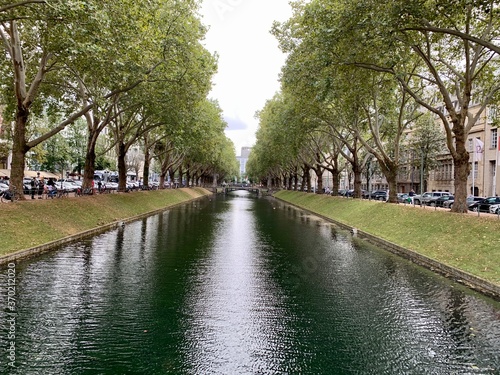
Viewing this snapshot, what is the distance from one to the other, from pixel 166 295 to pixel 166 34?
1637 centimetres

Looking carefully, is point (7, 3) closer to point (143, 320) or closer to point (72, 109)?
point (143, 320)

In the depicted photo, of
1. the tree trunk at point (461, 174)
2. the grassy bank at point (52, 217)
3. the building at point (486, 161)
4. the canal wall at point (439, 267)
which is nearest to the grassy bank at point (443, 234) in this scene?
the canal wall at point (439, 267)

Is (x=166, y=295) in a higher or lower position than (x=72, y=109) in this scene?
lower

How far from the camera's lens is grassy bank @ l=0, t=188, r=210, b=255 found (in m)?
14.5

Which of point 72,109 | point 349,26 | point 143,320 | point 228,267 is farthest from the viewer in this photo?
point 72,109

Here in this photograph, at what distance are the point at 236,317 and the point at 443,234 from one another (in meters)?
12.0

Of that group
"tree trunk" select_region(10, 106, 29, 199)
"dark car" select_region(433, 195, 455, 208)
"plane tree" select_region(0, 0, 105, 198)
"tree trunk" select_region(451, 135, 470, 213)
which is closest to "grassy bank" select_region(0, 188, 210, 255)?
"tree trunk" select_region(10, 106, 29, 199)

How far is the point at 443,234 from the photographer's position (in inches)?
654

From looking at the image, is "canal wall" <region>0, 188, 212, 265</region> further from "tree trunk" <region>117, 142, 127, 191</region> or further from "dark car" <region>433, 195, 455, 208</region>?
"dark car" <region>433, 195, 455, 208</region>

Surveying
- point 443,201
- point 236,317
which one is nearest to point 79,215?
point 236,317

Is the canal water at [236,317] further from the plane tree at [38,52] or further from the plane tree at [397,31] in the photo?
the plane tree at [397,31]

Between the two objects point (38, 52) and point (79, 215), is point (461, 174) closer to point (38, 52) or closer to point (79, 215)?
point (79, 215)

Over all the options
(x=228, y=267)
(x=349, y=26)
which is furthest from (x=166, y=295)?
(x=349, y=26)

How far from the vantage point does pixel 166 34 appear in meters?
21.4
